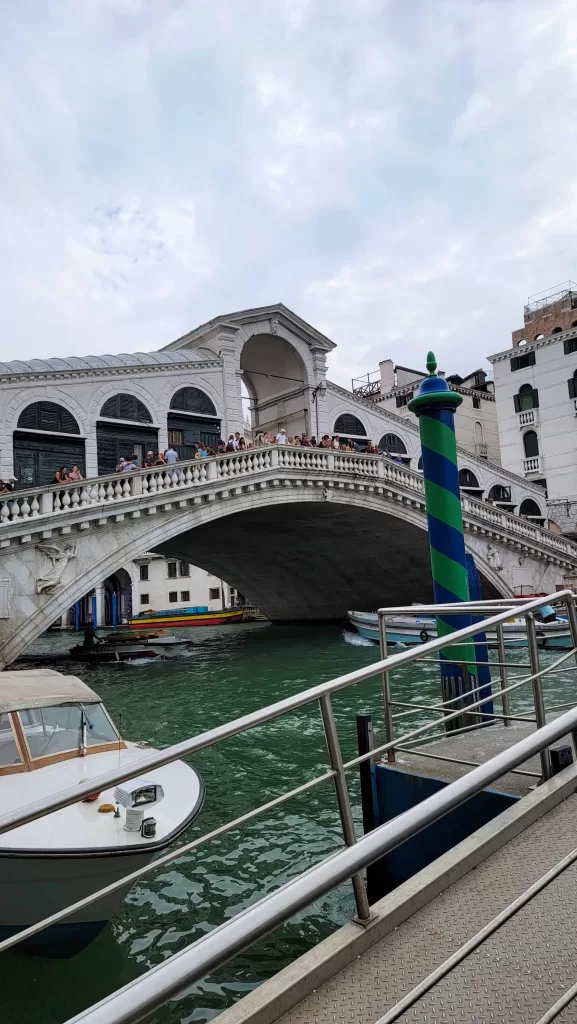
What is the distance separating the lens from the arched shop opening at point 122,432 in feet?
64.8

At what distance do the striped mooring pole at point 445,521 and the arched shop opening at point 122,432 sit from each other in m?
14.9

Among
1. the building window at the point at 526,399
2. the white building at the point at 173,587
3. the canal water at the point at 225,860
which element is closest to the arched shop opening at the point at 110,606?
the white building at the point at 173,587

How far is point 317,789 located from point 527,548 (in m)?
19.2

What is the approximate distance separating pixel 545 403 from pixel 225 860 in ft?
102

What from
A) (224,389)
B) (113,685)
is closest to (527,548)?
(224,389)

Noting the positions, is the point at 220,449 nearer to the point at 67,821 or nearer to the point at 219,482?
the point at 219,482

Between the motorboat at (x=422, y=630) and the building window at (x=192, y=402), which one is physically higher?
the building window at (x=192, y=402)

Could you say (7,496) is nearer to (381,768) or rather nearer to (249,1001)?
(381,768)

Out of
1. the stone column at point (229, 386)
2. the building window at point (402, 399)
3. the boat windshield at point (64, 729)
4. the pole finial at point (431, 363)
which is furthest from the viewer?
the building window at point (402, 399)

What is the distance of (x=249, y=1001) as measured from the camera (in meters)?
1.77

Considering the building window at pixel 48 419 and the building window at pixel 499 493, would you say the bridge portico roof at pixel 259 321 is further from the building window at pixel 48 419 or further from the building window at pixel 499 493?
the building window at pixel 499 493

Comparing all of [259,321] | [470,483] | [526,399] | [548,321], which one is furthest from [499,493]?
[259,321]

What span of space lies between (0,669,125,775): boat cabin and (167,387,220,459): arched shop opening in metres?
16.0

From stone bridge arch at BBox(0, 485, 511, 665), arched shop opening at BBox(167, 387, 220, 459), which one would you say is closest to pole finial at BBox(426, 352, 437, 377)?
stone bridge arch at BBox(0, 485, 511, 665)
